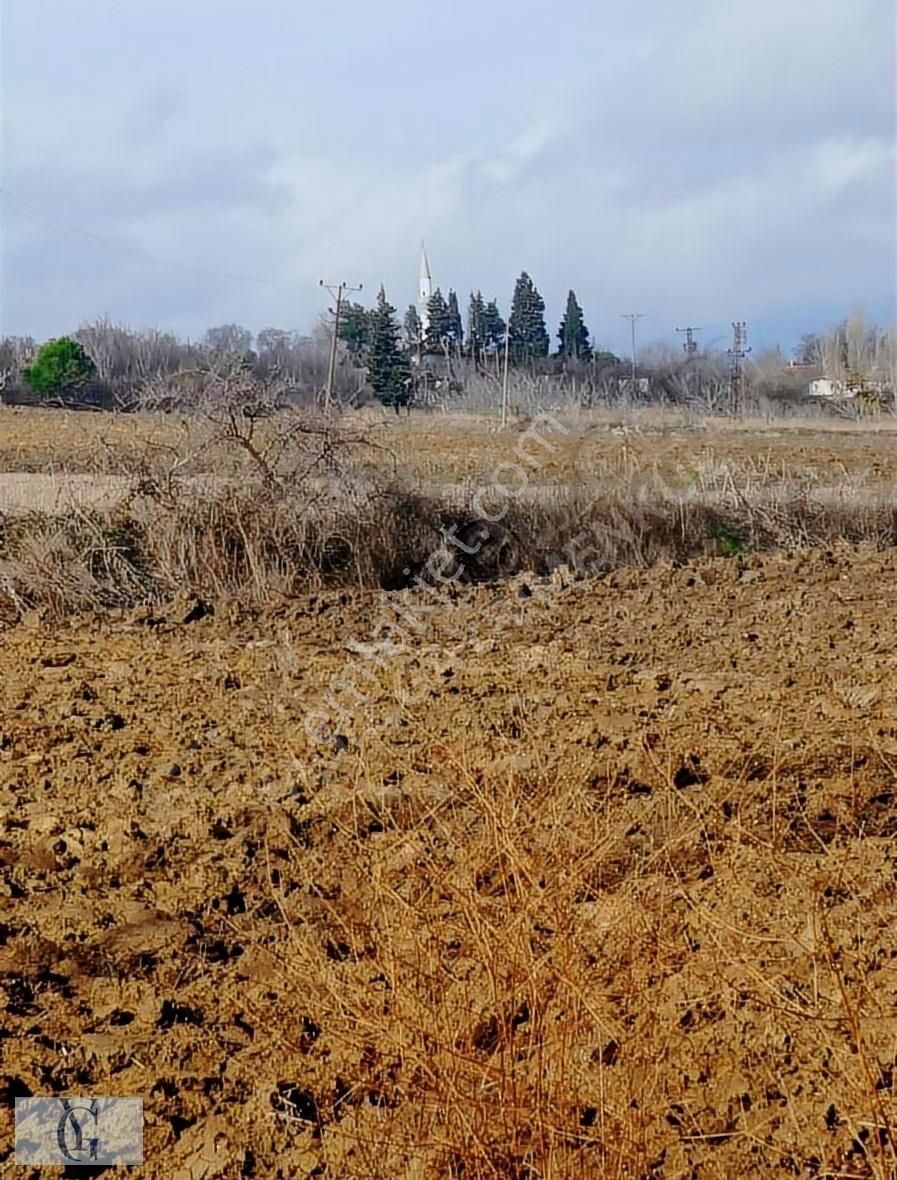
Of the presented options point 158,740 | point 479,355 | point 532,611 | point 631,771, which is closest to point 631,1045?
point 631,771

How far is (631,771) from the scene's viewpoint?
5.64 meters

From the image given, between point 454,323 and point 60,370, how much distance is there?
73.5ft

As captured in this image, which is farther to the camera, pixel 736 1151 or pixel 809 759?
pixel 809 759

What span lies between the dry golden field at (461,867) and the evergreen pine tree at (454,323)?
39031mm

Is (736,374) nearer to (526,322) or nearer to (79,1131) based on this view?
(526,322)

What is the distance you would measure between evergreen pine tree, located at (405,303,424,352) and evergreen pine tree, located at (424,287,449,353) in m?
0.29

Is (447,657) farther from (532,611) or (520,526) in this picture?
(520,526)

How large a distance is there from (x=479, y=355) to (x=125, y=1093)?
43.8 meters

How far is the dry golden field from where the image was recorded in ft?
9.14

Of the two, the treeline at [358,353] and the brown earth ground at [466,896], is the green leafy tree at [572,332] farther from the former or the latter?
the brown earth ground at [466,896]

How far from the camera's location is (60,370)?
108 feet

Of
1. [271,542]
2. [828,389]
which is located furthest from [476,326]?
[271,542]

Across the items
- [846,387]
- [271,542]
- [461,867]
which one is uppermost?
[846,387]

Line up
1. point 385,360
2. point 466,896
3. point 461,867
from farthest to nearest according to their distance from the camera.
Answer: point 385,360
point 461,867
point 466,896
